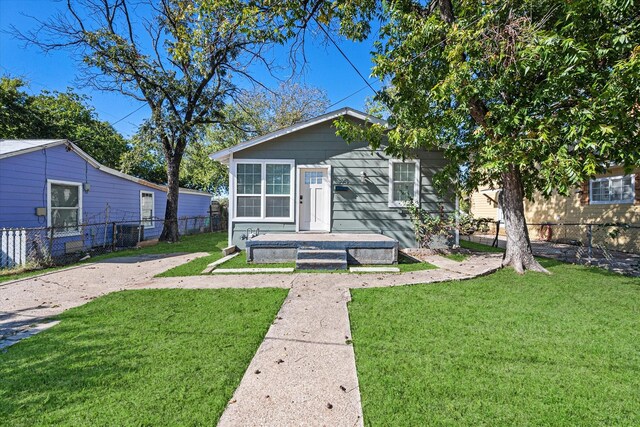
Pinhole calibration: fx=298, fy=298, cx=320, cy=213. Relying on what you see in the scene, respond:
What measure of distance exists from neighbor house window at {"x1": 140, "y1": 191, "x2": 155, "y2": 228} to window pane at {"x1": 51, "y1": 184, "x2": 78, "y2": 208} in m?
4.01

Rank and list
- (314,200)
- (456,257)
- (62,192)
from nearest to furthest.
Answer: (456,257) < (314,200) < (62,192)

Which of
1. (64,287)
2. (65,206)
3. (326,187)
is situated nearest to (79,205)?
(65,206)

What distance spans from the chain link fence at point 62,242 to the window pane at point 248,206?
152 inches

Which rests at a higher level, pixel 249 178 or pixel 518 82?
pixel 518 82

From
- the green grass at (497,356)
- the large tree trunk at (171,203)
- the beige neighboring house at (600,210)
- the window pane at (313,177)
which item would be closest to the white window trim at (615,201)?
the beige neighboring house at (600,210)

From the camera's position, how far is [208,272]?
6.36 metres

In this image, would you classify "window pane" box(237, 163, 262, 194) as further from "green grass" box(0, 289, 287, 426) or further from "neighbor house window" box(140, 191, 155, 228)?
"neighbor house window" box(140, 191, 155, 228)

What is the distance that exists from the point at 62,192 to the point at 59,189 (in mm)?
139

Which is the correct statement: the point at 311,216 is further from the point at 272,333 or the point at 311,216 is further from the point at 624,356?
the point at 624,356

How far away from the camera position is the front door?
29.1ft

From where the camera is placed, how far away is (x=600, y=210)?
32.8 ft

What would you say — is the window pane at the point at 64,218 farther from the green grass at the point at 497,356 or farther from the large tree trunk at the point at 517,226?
the large tree trunk at the point at 517,226

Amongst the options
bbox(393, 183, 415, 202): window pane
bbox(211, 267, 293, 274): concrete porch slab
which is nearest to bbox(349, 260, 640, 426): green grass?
bbox(211, 267, 293, 274): concrete porch slab

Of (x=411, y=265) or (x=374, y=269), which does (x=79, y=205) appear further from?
(x=411, y=265)
